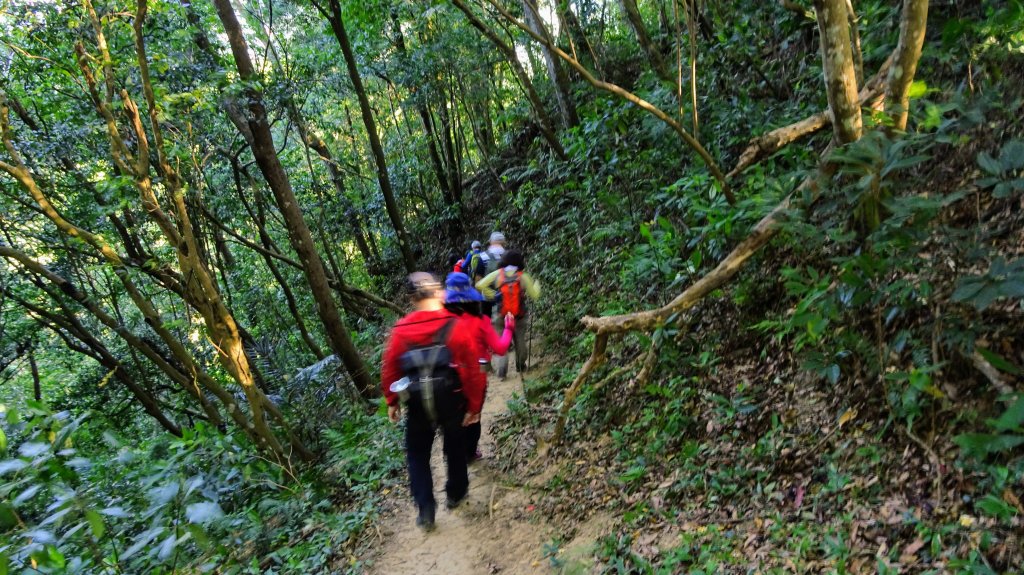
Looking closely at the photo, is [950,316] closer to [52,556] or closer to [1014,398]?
[1014,398]

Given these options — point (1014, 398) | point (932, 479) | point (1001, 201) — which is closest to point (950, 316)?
point (1014, 398)

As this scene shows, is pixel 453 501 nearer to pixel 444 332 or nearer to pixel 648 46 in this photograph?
pixel 444 332

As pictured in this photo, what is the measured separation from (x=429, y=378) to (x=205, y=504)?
2.00 m

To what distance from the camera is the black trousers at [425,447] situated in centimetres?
477

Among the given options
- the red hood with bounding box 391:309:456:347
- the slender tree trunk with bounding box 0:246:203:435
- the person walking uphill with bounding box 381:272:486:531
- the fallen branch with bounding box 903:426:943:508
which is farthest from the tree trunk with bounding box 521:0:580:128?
the fallen branch with bounding box 903:426:943:508

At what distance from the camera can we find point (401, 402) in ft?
15.6

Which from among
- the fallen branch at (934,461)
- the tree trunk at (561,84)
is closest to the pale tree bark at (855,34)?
the fallen branch at (934,461)

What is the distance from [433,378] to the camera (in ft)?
14.9

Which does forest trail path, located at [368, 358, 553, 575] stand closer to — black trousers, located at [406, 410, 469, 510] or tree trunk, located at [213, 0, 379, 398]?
black trousers, located at [406, 410, 469, 510]

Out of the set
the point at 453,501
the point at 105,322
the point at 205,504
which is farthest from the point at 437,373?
the point at 105,322

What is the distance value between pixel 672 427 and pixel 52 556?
421cm

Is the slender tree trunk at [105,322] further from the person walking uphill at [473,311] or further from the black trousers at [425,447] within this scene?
the person walking uphill at [473,311]

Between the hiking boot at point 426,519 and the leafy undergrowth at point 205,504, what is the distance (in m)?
0.70

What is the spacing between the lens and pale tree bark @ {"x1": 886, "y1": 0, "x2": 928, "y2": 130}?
12.1 feet
